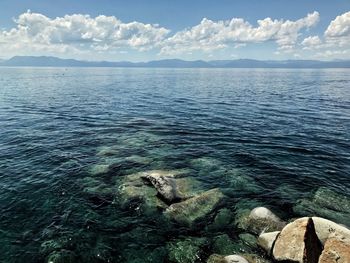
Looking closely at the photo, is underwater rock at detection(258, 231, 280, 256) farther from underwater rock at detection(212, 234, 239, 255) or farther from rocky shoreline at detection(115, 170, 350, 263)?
underwater rock at detection(212, 234, 239, 255)

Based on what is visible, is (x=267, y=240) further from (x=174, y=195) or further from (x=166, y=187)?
(x=166, y=187)

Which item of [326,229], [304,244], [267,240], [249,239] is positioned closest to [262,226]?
[249,239]

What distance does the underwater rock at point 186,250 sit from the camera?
53.6 ft

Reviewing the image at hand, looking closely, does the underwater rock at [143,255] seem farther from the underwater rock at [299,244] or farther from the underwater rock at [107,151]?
the underwater rock at [107,151]

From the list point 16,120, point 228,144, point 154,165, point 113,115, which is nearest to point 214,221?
point 154,165

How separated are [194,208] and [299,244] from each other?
26.1ft

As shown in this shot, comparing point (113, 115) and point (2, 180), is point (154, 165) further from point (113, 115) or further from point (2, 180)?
point (113, 115)

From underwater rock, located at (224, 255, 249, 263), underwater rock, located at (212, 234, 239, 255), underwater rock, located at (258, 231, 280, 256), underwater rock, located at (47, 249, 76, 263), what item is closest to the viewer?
underwater rock, located at (224, 255, 249, 263)

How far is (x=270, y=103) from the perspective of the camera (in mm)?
72062

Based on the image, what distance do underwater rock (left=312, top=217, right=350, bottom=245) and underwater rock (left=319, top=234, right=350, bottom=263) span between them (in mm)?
977

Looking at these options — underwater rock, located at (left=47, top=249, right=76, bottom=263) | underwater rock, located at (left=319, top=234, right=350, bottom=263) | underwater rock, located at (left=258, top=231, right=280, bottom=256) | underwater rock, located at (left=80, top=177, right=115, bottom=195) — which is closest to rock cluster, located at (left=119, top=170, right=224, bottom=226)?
underwater rock, located at (left=80, top=177, right=115, bottom=195)

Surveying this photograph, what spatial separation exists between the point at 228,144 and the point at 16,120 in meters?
38.3

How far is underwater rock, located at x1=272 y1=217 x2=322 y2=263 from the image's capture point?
14.9 meters

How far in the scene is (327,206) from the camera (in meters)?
21.9
